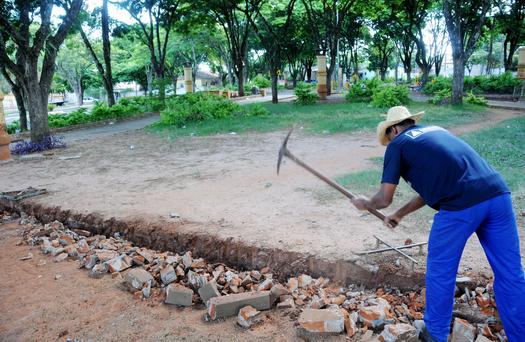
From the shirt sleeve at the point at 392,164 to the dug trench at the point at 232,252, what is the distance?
1.38m

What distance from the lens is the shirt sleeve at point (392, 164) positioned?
280 cm

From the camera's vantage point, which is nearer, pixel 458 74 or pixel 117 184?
pixel 117 184

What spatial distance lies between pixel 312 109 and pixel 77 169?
1014 cm

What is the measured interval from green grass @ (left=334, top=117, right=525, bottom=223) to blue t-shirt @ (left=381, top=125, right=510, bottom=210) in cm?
220

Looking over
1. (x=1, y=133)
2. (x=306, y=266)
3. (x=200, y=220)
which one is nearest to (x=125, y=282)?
(x=200, y=220)

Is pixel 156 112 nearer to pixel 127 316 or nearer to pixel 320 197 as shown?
pixel 320 197

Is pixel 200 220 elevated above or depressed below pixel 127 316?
above

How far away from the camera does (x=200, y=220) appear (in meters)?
5.38

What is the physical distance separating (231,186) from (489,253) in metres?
4.46

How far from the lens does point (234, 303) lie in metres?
3.68

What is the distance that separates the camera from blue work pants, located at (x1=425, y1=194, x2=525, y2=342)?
8.80 feet

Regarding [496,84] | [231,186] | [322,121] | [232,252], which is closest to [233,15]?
[322,121]

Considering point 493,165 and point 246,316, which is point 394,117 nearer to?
point 246,316

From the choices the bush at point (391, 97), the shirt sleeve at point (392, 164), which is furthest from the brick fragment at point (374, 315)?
the bush at point (391, 97)
